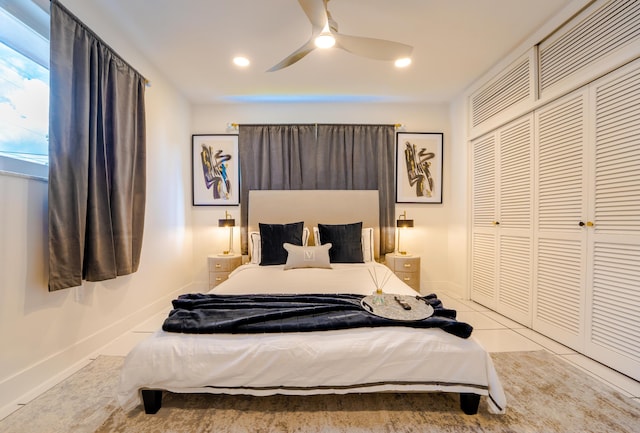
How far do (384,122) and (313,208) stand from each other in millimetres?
1628

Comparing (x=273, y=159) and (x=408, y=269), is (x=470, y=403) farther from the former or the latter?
(x=273, y=159)

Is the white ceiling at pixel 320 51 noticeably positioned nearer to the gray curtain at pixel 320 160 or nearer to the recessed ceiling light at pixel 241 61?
the recessed ceiling light at pixel 241 61

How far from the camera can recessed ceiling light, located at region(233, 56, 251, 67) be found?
271 cm

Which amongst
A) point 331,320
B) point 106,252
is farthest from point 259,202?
point 331,320

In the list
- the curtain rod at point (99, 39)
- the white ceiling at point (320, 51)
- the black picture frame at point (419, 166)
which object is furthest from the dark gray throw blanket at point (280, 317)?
the black picture frame at point (419, 166)

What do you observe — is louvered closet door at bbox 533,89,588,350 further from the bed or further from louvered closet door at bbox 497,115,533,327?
the bed

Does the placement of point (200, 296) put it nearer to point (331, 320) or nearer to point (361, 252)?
point (331, 320)

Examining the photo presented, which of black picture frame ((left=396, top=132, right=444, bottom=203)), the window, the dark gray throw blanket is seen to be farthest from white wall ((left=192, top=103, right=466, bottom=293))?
the dark gray throw blanket

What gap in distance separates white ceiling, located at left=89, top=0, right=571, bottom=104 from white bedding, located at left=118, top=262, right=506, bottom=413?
2.35m

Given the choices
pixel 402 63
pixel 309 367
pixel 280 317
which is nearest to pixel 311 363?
pixel 309 367

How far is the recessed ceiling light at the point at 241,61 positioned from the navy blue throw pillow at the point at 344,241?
199 centimetres

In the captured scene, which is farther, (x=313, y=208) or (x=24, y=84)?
(x=313, y=208)

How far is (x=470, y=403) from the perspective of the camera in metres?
1.41

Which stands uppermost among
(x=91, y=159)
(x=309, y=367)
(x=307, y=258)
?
(x=91, y=159)
